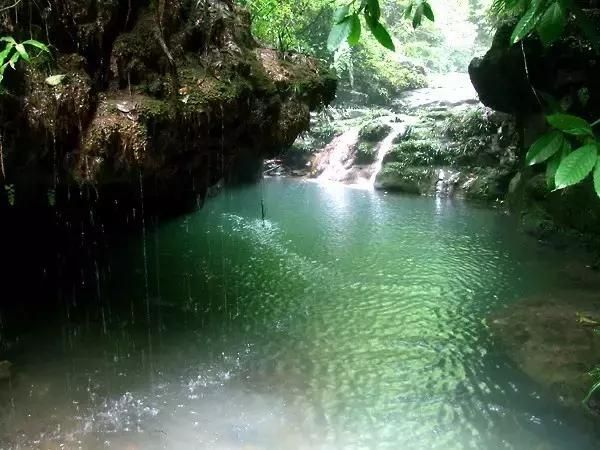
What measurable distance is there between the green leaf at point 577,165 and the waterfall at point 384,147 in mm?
17156

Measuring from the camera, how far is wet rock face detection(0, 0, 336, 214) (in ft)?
15.5

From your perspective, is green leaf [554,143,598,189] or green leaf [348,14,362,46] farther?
green leaf [348,14,362,46]

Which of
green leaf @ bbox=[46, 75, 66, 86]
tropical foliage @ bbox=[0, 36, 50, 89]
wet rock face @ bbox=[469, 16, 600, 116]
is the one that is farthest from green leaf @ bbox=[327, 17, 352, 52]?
wet rock face @ bbox=[469, 16, 600, 116]

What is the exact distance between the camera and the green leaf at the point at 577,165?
1.21m

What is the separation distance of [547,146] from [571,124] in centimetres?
15

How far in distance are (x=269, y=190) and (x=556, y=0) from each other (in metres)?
16.3

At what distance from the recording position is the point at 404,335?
6035 millimetres

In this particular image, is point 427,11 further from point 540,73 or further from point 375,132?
point 375,132

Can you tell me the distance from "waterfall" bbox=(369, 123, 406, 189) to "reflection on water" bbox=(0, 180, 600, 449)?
29.2 ft

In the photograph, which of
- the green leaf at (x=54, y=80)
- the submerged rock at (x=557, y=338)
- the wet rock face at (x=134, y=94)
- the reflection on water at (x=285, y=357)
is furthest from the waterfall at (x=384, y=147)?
the green leaf at (x=54, y=80)

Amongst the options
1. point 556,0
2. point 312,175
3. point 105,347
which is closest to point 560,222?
point 105,347

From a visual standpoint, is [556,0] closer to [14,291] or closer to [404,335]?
[404,335]

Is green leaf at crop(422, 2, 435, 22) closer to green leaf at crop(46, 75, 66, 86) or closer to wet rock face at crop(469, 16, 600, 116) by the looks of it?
green leaf at crop(46, 75, 66, 86)

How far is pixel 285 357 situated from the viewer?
5.39 meters
